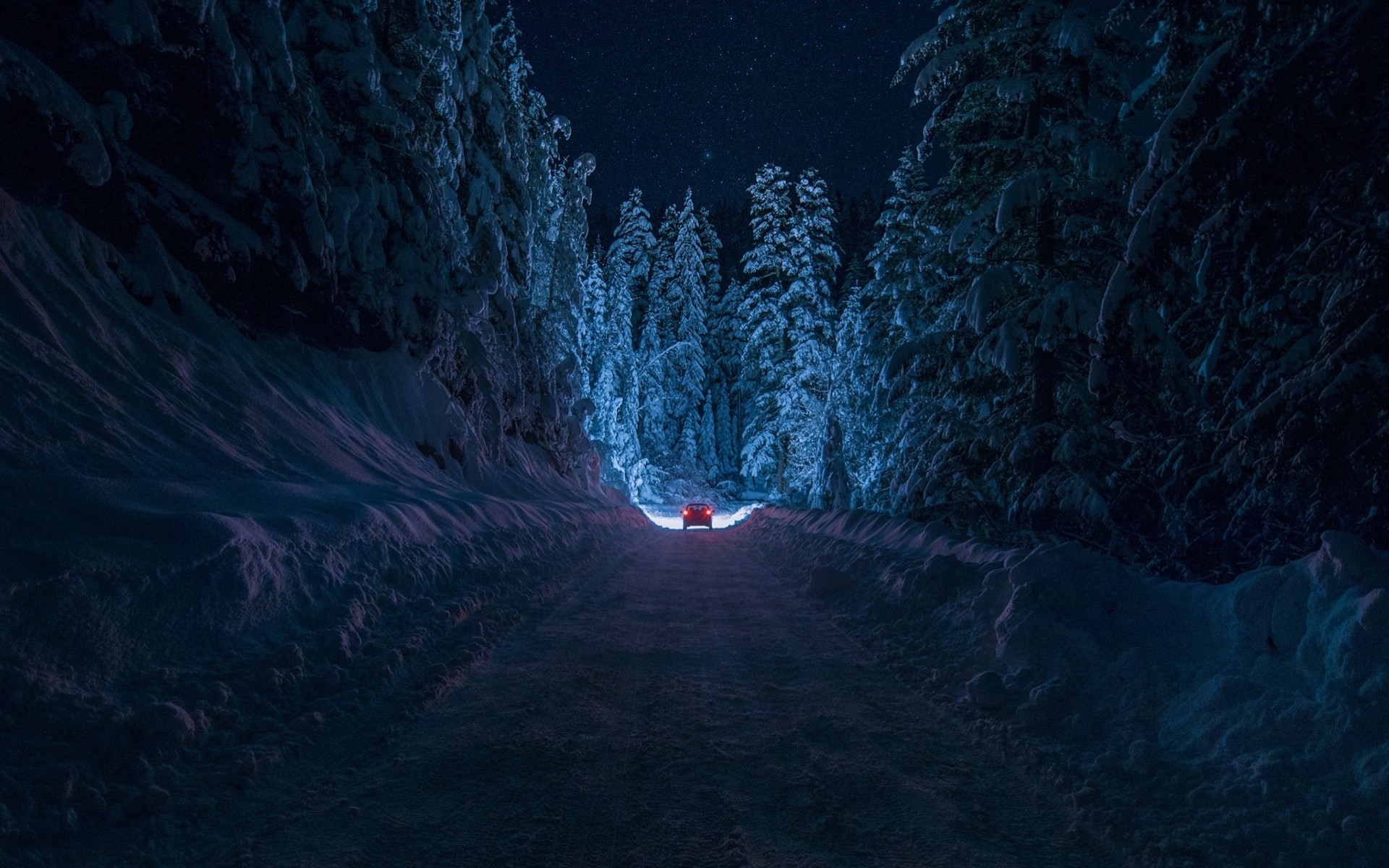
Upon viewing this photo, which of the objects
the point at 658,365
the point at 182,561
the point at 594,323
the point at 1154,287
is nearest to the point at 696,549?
the point at 1154,287

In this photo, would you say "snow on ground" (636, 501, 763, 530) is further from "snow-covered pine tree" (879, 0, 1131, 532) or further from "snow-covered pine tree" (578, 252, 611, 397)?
"snow-covered pine tree" (879, 0, 1131, 532)

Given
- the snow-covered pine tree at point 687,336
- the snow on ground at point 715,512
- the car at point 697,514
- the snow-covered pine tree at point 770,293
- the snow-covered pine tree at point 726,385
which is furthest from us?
the snow-covered pine tree at point 726,385

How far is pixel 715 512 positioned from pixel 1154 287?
119ft

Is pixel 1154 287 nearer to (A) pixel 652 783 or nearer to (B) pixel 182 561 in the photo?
(A) pixel 652 783

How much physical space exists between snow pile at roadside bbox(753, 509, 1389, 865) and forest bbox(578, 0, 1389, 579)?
4.51 ft

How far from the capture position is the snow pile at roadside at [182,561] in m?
3.28

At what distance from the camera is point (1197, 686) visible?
13.3 feet

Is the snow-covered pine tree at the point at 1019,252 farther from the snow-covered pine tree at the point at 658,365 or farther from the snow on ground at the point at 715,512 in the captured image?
the snow-covered pine tree at the point at 658,365

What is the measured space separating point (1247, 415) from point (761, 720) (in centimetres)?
441

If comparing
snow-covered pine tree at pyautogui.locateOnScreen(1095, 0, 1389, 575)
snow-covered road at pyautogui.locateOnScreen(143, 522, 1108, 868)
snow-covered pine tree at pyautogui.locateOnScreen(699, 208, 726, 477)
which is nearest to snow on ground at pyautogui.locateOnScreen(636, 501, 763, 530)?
snow-covered pine tree at pyautogui.locateOnScreen(699, 208, 726, 477)

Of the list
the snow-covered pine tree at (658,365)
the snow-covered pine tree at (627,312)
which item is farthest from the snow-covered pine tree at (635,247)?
the snow-covered pine tree at (658,365)

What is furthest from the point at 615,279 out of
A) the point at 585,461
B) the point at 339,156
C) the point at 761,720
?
the point at 761,720

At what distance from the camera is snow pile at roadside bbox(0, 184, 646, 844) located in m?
3.28

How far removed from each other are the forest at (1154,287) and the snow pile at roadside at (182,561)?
6.71 metres
